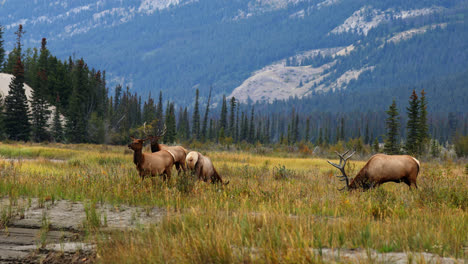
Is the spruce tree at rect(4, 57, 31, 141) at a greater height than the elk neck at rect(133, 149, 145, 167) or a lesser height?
greater

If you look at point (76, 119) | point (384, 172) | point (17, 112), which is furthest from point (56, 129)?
point (384, 172)

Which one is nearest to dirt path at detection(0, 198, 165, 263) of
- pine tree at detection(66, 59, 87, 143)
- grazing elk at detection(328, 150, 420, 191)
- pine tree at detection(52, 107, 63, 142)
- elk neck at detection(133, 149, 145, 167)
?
elk neck at detection(133, 149, 145, 167)

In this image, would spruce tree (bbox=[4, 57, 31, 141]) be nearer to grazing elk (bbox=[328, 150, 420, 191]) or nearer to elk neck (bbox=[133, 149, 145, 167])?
elk neck (bbox=[133, 149, 145, 167])

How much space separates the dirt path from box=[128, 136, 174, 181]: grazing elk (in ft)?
7.35

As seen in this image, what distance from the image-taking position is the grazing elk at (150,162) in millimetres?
11625

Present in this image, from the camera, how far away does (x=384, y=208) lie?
8.73m

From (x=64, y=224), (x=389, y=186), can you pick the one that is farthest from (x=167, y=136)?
(x=64, y=224)

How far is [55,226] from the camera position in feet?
26.6

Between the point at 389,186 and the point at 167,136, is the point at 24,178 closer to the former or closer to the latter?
the point at 389,186

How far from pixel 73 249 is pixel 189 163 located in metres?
6.58

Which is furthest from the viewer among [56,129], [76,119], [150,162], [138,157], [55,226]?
[76,119]

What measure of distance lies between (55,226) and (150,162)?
14.0 ft

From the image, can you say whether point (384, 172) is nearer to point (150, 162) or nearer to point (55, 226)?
point (150, 162)

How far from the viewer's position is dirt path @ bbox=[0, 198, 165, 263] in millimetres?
6691
